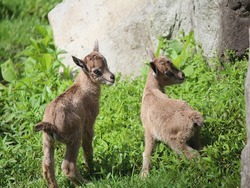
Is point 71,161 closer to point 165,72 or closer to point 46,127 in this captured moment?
point 46,127

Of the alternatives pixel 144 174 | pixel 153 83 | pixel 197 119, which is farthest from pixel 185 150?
pixel 153 83

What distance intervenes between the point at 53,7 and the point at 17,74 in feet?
8.25

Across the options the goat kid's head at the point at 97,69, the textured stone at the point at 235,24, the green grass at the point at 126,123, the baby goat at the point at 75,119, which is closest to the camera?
the green grass at the point at 126,123

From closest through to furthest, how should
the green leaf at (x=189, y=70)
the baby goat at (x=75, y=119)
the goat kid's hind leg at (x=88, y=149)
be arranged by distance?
the baby goat at (x=75, y=119), the goat kid's hind leg at (x=88, y=149), the green leaf at (x=189, y=70)

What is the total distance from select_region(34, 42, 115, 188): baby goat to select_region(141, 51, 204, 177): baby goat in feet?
1.97

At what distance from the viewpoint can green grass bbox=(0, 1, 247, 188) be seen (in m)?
8.60

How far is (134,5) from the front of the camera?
12195 mm

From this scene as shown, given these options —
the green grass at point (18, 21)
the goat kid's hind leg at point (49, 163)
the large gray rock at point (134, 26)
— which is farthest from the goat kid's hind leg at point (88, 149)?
the green grass at point (18, 21)

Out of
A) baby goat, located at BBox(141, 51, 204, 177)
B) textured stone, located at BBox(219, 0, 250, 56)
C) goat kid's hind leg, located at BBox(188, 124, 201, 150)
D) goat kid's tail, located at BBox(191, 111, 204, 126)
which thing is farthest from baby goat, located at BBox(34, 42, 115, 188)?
textured stone, located at BBox(219, 0, 250, 56)


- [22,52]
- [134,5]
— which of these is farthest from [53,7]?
[134,5]

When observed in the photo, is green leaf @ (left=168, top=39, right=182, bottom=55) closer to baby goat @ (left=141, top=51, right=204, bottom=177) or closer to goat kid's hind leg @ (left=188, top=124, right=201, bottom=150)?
baby goat @ (left=141, top=51, right=204, bottom=177)

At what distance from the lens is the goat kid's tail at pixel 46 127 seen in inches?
347

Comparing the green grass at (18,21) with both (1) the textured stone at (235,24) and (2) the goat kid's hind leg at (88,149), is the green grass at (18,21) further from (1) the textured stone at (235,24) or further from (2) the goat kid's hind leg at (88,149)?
(1) the textured stone at (235,24)

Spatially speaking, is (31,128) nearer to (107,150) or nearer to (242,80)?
(107,150)
